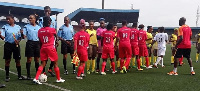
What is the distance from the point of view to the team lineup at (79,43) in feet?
20.0

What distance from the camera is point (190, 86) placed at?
595cm

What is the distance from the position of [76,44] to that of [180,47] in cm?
391

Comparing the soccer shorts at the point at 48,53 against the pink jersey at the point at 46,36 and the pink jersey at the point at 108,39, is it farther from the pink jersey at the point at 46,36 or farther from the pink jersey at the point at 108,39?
the pink jersey at the point at 108,39

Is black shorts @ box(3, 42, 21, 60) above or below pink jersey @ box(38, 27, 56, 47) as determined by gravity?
below

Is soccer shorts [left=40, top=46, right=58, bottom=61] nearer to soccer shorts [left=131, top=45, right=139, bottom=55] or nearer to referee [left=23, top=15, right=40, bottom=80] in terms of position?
referee [left=23, top=15, right=40, bottom=80]

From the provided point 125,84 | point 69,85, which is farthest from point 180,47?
point 69,85

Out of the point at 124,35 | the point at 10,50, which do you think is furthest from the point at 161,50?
the point at 10,50

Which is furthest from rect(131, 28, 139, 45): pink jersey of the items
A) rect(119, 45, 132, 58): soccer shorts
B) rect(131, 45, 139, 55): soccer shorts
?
rect(119, 45, 132, 58): soccer shorts

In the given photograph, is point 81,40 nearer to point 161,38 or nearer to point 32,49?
point 32,49

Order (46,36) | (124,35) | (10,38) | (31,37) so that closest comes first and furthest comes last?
(46,36), (10,38), (31,37), (124,35)

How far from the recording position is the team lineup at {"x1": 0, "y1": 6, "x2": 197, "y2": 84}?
610cm

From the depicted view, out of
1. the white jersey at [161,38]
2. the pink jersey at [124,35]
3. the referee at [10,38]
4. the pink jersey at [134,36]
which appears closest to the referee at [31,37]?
the referee at [10,38]

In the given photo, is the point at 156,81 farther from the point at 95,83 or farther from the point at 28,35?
the point at 28,35

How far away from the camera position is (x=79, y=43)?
22.7 ft
